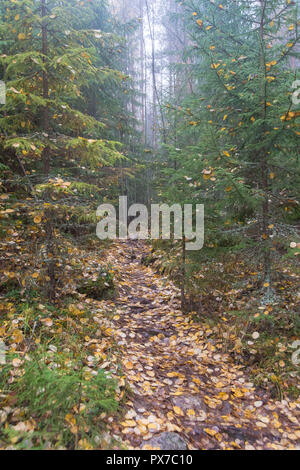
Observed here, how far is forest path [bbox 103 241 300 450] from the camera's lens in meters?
2.81

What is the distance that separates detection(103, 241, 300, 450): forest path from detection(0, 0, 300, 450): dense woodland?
20mm

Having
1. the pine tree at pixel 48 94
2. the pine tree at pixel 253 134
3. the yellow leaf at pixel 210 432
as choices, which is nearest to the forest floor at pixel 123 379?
the yellow leaf at pixel 210 432

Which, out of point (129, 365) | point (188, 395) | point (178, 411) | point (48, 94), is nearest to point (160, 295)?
point (129, 365)

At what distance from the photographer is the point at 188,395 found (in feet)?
11.2

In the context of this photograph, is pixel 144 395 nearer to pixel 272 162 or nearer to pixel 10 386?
pixel 10 386

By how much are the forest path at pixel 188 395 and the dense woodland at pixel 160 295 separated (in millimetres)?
20

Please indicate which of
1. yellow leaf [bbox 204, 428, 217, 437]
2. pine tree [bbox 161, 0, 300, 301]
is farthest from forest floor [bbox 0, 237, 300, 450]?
pine tree [bbox 161, 0, 300, 301]

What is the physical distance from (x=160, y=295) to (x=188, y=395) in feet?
10.4

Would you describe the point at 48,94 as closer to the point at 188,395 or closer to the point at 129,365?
the point at 129,365

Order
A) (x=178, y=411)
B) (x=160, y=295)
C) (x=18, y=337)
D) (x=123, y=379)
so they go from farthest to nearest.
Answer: (x=160, y=295) < (x=18, y=337) < (x=123, y=379) < (x=178, y=411)

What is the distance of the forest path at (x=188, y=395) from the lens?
2809mm

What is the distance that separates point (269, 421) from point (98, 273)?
4.14 m

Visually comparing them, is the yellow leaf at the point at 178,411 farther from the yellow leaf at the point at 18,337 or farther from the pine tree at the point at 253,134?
the pine tree at the point at 253,134

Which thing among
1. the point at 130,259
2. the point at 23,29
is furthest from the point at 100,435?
the point at 130,259
